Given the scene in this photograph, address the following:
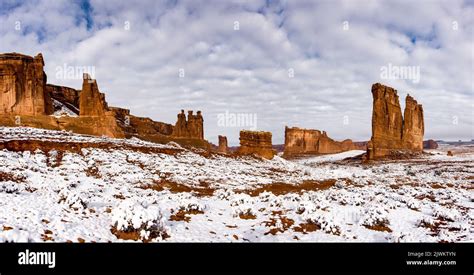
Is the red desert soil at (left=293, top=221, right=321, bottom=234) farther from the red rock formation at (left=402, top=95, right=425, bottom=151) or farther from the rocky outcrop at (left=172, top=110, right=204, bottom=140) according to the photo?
the red rock formation at (left=402, top=95, right=425, bottom=151)

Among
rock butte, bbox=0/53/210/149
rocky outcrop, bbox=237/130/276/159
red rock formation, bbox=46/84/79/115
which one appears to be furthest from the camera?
red rock formation, bbox=46/84/79/115

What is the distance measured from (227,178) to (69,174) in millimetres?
12857

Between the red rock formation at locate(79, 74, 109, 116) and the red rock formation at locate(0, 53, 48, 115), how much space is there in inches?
275

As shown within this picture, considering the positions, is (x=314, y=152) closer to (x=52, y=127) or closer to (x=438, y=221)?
(x=52, y=127)

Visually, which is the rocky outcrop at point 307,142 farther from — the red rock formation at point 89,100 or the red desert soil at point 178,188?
the red desert soil at point 178,188

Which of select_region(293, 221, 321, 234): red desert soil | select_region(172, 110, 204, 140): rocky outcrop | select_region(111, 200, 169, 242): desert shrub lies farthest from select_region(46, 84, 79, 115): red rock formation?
select_region(293, 221, 321, 234): red desert soil

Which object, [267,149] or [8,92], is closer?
[8,92]

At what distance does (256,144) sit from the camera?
2334 inches

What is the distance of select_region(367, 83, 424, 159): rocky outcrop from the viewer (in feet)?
268

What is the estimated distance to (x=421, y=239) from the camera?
10031mm

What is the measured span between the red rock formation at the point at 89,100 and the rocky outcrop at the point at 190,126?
148 feet

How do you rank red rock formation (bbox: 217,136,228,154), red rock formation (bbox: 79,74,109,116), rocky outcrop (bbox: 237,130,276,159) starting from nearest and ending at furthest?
red rock formation (bbox: 79,74,109,116) < rocky outcrop (bbox: 237,130,276,159) < red rock formation (bbox: 217,136,228,154)
